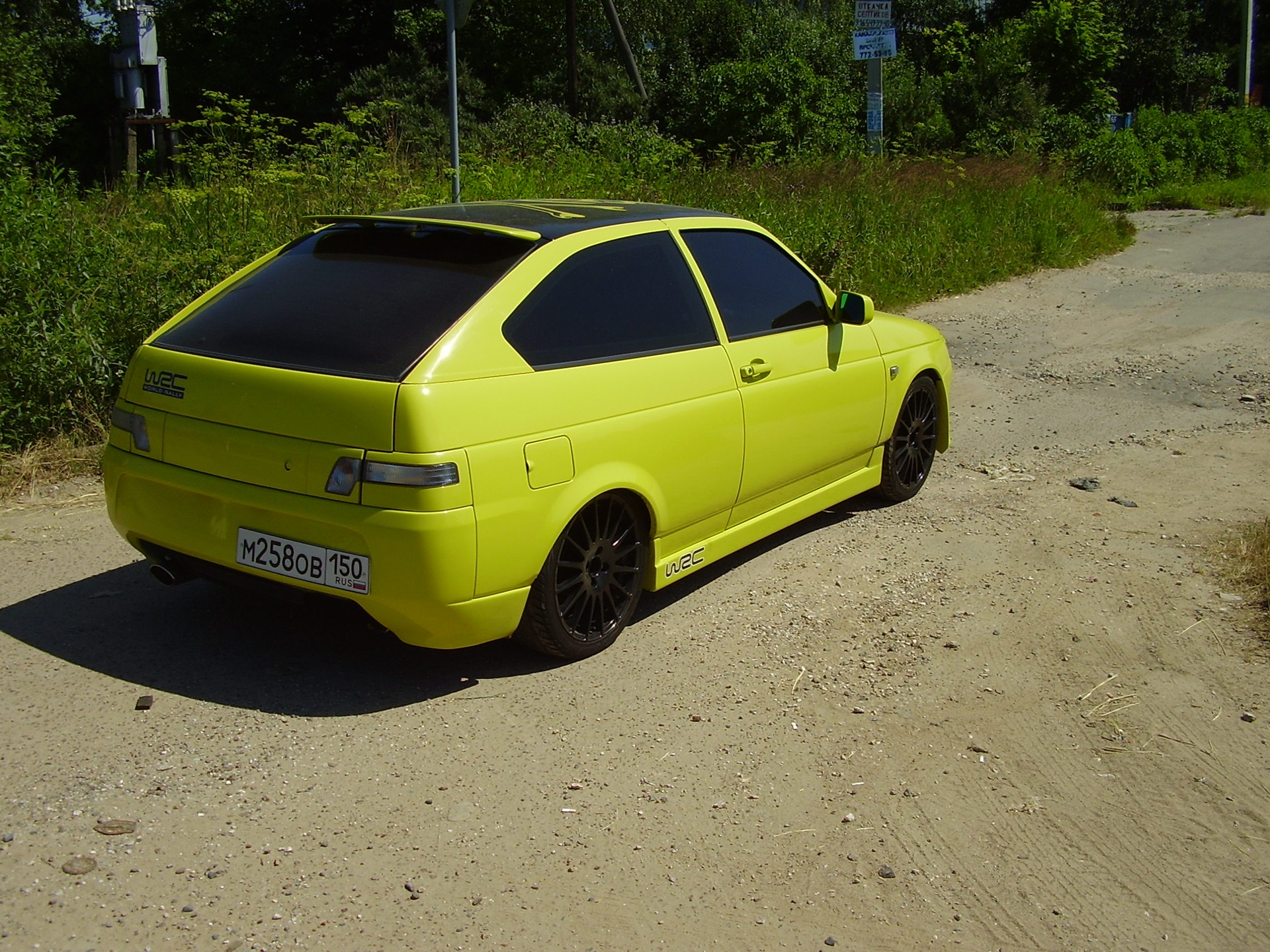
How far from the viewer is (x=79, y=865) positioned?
3307 millimetres

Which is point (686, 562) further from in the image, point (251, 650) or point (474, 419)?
point (251, 650)

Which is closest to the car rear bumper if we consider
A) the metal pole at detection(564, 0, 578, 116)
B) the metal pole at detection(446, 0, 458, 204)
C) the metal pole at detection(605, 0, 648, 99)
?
the metal pole at detection(446, 0, 458, 204)

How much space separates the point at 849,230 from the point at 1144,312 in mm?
3267

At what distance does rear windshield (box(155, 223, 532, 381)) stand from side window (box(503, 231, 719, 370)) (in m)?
0.21

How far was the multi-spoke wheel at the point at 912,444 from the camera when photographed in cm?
682

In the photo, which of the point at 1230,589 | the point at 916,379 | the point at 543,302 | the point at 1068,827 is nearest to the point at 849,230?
the point at 916,379

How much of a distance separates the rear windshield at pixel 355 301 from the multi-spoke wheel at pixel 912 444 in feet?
9.63

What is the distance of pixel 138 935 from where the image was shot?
3031 mm

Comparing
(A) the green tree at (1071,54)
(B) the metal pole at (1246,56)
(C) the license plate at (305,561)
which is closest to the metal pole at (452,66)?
(C) the license plate at (305,561)

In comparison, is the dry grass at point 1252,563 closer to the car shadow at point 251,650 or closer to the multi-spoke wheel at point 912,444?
the multi-spoke wheel at point 912,444

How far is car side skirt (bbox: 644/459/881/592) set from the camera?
5.06m

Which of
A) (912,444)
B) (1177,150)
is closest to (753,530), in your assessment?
(912,444)

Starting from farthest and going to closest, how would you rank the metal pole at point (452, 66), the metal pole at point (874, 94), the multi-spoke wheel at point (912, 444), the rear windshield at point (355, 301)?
the metal pole at point (874, 94) → the metal pole at point (452, 66) → the multi-spoke wheel at point (912, 444) → the rear windshield at point (355, 301)

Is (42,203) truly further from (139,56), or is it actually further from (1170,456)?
(1170,456)
